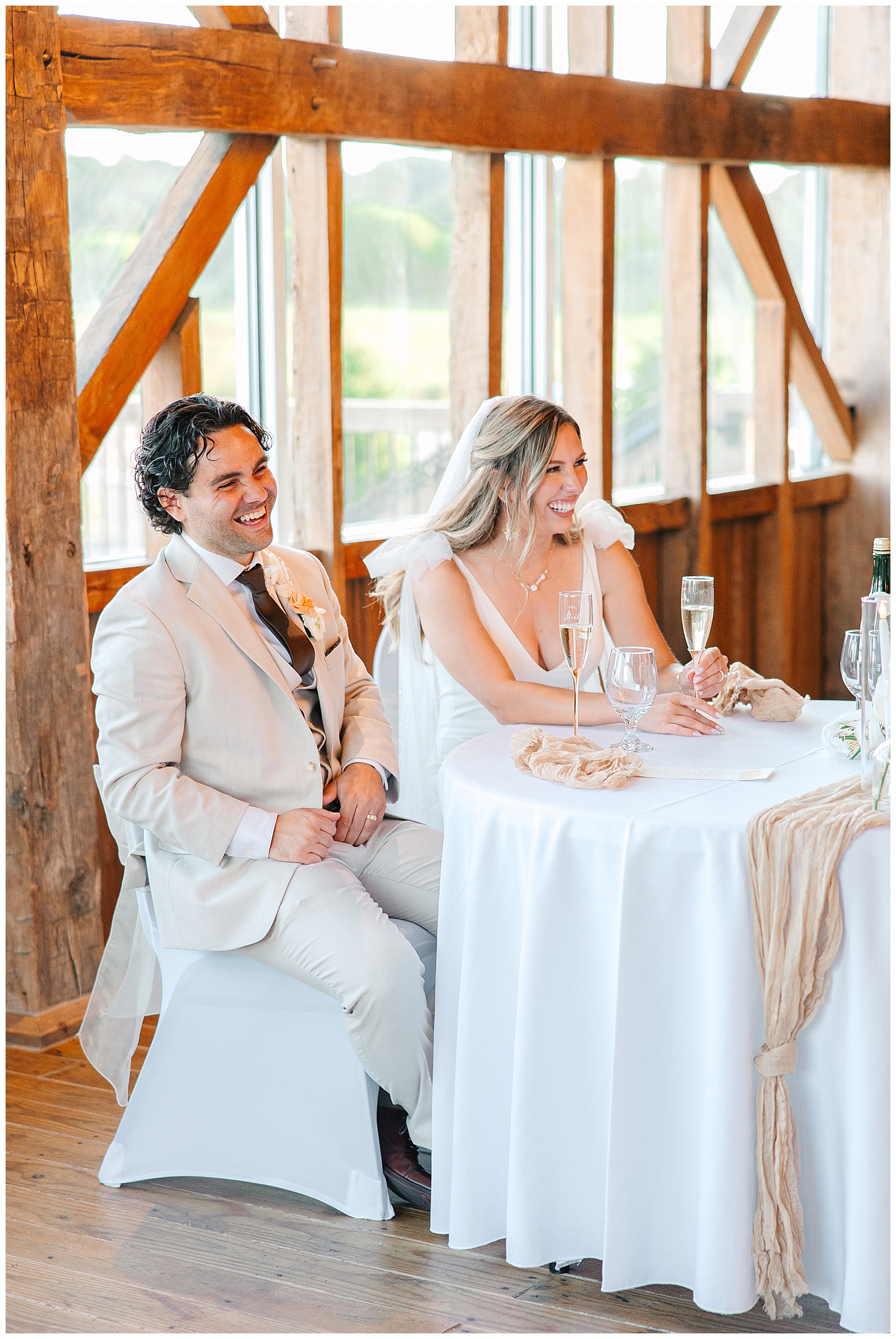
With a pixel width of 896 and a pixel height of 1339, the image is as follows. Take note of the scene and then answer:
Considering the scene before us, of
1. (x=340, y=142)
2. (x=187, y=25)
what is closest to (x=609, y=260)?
(x=340, y=142)

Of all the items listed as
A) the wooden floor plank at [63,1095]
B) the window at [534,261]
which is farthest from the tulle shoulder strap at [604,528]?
the window at [534,261]

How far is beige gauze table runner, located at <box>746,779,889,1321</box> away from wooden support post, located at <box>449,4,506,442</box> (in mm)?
2785

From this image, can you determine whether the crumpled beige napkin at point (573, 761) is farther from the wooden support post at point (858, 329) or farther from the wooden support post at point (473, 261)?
the wooden support post at point (858, 329)

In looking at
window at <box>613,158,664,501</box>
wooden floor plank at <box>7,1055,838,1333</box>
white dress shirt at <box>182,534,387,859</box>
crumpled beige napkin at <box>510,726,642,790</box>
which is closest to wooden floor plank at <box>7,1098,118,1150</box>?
wooden floor plank at <box>7,1055,838,1333</box>

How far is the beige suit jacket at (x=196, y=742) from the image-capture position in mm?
2260

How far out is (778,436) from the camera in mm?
5648

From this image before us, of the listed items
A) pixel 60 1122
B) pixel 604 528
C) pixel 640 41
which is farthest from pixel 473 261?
pixel 60 1122

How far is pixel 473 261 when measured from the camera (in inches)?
170

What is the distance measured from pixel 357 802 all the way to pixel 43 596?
1003 mm

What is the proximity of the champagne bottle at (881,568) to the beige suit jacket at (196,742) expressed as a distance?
3.37ft

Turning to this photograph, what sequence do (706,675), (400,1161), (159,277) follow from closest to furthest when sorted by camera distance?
(400,1161) < (706,675) < (159,277)

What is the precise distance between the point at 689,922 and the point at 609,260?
137 inches

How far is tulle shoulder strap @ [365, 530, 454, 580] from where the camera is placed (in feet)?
9.63

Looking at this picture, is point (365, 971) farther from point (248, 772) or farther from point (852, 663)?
point (852, 663)
